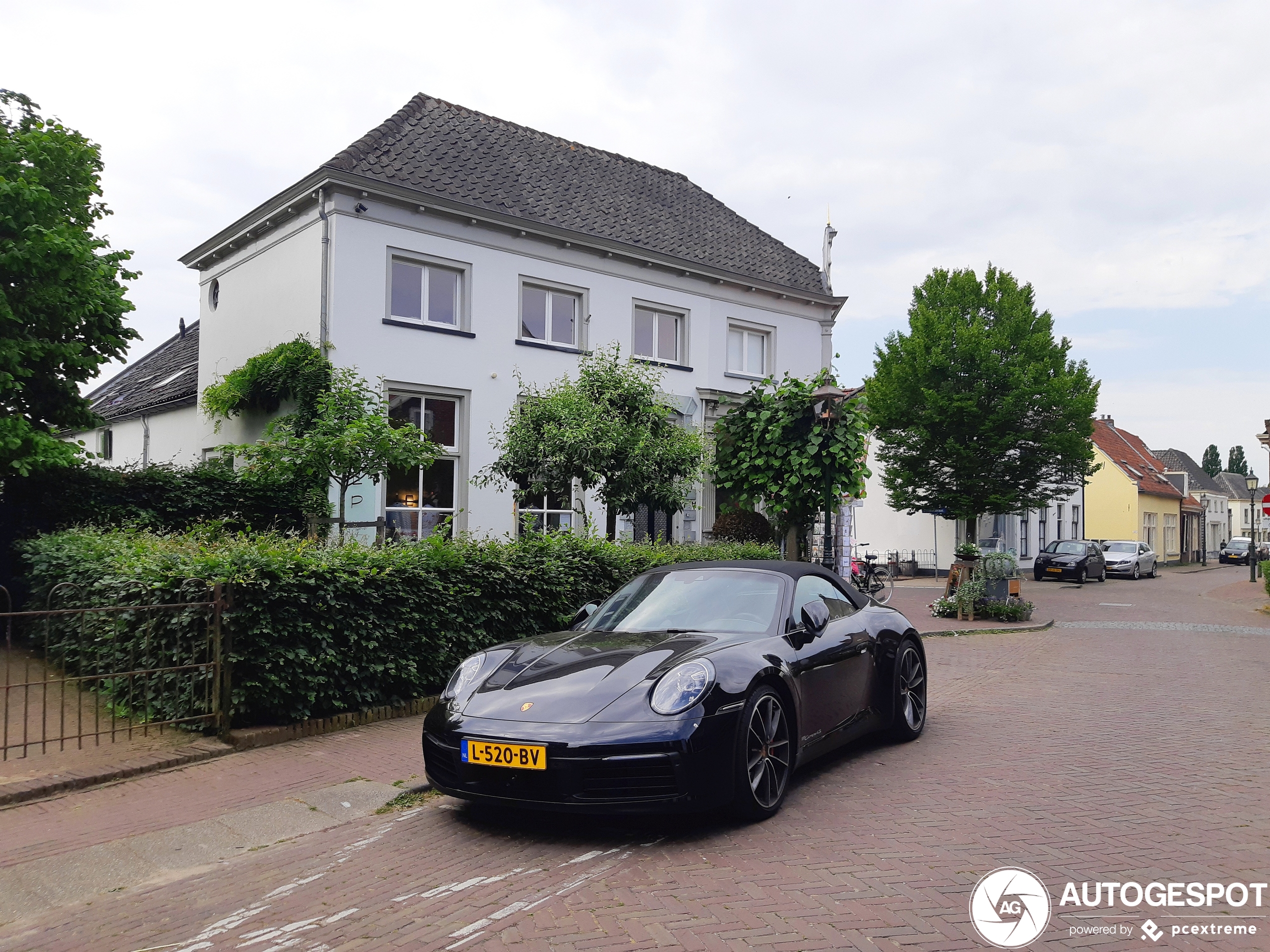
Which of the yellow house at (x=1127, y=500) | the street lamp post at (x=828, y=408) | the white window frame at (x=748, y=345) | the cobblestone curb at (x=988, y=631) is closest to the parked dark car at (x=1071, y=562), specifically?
the yellow house at (x=1127, y=500)

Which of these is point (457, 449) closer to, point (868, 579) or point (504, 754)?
point (868, 579)

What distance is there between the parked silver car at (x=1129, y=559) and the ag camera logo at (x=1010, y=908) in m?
37.6

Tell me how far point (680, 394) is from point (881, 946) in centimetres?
1807

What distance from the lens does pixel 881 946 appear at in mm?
3561

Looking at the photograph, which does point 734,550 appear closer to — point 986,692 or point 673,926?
point 986,692

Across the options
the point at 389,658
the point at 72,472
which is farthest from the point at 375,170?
the point at 389,658

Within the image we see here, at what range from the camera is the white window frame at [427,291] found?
55.1 ft

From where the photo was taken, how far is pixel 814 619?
6098 mm

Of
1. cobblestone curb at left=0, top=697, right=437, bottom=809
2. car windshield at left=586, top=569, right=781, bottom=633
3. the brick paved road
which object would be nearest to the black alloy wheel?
the brick paved road

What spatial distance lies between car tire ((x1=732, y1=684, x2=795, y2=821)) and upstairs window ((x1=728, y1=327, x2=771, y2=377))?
1749cm

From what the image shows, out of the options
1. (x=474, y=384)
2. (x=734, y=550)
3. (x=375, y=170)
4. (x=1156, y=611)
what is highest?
(x=375, y=170)

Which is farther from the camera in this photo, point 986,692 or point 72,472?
point 72,472

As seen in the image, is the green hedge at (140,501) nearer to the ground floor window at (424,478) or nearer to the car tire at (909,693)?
the ground floor window at (424,478)

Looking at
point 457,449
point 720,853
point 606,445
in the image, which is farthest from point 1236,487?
point 720,853
